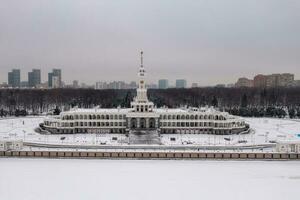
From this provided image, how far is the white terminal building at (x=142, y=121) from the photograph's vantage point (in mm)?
71750

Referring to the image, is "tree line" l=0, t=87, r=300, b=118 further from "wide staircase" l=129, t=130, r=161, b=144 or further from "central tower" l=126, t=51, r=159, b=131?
"wide staircase" l=129, t=130, r=161, b=144

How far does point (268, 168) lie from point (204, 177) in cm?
1005

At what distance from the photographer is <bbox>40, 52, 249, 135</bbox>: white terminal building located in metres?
71.8

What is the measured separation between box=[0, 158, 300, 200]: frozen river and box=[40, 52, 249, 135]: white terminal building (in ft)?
69.5

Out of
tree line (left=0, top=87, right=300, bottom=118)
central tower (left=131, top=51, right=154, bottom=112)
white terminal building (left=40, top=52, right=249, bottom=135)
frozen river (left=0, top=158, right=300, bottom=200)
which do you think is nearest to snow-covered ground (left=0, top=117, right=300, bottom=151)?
white terminal building (left=40, top=52, right=249, bottom=135)

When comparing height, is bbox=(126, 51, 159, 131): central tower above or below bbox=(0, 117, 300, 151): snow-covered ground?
above

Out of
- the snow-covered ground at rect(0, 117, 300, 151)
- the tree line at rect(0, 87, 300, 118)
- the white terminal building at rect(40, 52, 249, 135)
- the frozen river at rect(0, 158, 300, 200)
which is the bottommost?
the frozen river at rect(0, 158, 300, 200)

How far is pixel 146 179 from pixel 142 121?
104 ft


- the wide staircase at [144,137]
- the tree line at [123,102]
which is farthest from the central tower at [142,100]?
the tree line at [123,102]

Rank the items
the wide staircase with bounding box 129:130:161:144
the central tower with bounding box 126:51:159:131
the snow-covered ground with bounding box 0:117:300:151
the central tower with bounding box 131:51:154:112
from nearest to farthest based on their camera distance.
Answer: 1. the snow-covered ground with bounding box 0:117:300:151
2. the wide staircase with bounding box 129:130:161:144
3. the central tower with bounding box 126:51:159:131
4. the central tower with bounding box 131:51:154:112

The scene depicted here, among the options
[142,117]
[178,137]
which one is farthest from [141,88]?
[178,137]

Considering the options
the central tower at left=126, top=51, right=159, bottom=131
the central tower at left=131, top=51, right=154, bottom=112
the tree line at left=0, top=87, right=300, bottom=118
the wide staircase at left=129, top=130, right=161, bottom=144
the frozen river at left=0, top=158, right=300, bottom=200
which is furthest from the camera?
the tree line at left=0, top=87, right=300, bottom=118

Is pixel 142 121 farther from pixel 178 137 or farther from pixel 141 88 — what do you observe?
pixel 178 137

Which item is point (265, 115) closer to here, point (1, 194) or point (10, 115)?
point (10, 115)
